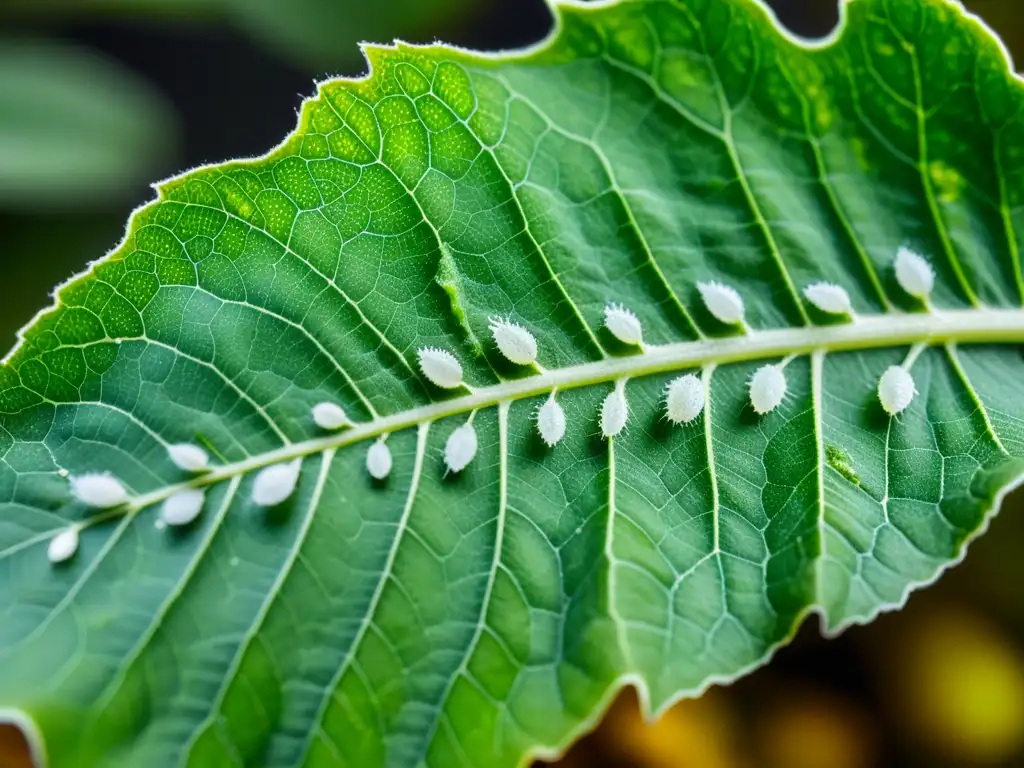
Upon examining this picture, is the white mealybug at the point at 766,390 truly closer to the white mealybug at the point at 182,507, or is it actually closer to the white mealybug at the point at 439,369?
the white mealybug at the point at 439,369

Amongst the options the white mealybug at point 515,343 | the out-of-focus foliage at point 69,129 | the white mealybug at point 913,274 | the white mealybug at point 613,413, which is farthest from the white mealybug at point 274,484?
the out-of-focus foliage at point 69,129

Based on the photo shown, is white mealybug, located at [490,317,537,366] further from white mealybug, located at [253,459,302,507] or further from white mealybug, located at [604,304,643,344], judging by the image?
white mealybug, located at [253,459,302,507]

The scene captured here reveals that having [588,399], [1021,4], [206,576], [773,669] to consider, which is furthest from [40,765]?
[1021,4]

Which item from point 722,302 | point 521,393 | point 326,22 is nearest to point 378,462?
point 521,393

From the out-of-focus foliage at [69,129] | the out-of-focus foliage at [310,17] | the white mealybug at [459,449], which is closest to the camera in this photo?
the white mealybug at [459,449]

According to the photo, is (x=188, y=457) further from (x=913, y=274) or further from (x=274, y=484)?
(x=913, y=274)

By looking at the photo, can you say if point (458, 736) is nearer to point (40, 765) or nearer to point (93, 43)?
point (40, 765)

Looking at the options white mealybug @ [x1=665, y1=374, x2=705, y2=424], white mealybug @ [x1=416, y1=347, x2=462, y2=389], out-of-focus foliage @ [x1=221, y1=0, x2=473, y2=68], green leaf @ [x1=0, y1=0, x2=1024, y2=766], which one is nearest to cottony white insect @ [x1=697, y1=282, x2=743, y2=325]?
green leaf @ [x1=0, y1=0, x2=1024, y2=766]
